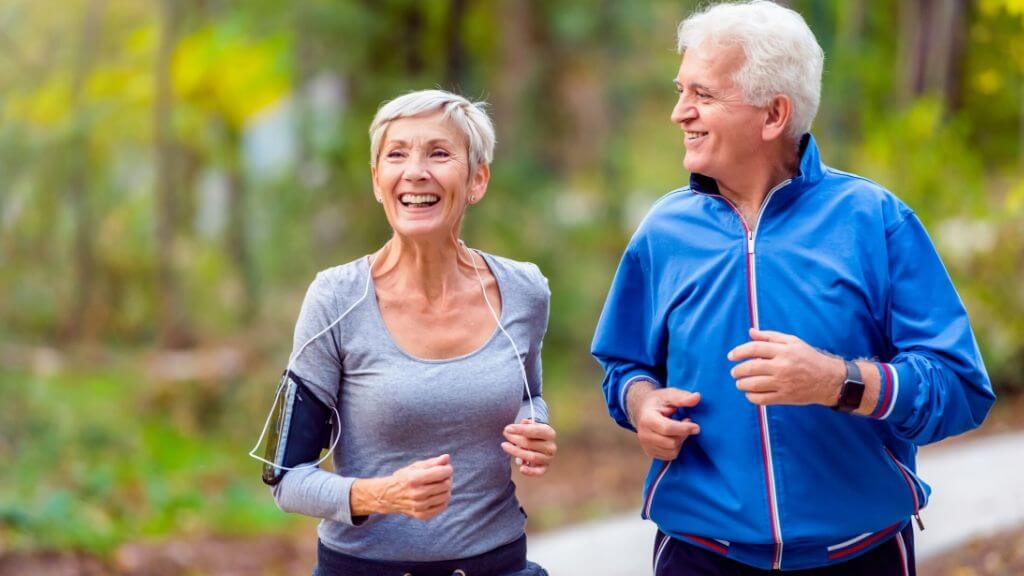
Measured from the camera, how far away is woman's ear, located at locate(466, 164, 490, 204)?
8.86 feet

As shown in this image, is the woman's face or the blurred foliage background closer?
the woman's face

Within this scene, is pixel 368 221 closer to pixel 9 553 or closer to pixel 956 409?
pixel 9 553

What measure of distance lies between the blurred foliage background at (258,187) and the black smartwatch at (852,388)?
5177mm

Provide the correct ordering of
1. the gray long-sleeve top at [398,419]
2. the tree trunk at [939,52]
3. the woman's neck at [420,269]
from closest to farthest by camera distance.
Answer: the gray long-sleeve top at [398,419], the woman's neck at [420,269], the tree trunk at [939,52]

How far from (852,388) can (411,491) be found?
2.92 ft

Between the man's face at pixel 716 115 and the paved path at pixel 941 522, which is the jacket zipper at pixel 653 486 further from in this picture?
the paved path at pixel 941 522

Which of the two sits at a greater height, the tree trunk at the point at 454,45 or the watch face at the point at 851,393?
the tree trunk at the point at 454,45

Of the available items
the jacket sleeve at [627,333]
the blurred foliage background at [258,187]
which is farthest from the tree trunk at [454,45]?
the jacket sleeve at [627,333]

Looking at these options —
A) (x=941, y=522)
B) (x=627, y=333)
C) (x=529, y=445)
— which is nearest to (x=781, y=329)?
(x=627, y=333)

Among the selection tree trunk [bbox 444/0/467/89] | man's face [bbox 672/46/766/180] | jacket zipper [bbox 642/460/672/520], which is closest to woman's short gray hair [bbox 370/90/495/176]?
man's face [bbox 672/46/766/180]

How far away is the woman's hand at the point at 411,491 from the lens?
236 centimetres

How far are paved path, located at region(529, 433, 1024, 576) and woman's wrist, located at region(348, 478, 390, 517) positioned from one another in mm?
3611

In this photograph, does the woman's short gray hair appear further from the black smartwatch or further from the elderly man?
the black smartwatch

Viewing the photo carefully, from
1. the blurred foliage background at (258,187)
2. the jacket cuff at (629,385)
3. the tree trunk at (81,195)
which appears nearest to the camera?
the jacket cuff at (629,385)
